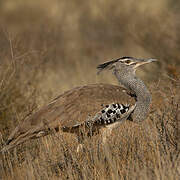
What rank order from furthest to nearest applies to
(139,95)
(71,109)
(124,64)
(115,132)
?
(124,64) < (139,95) < (115,132) < (71,109)

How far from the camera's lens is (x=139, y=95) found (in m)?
4.49

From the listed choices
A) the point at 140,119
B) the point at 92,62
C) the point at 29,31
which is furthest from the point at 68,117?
the point at 92,62

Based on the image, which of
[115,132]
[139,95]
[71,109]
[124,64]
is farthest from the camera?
[124,64]

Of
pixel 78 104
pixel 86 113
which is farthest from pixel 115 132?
pixel 78 104

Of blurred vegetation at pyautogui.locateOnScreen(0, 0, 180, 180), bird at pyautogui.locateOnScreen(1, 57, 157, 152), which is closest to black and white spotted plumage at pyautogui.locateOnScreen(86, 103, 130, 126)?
bird at pyautogui.locateOnScreen(1, 57, 157, 152)

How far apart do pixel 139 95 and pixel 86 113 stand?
0.70m

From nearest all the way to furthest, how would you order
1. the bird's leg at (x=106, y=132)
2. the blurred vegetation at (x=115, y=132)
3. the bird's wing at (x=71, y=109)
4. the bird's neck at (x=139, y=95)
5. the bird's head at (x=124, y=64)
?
the blurred vegetation at (x=115, y=132) → the bird's wing at (x=71, y=109) → the bird's leg at (x=106, y=132) → the bird's neck at (x=139, y=95) → the bird's head at (x=124, y=64)

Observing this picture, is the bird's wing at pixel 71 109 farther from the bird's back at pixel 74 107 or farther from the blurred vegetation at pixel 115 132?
the blurred vegetation at pixel 115 132

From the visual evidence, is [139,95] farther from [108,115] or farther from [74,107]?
[74,107]

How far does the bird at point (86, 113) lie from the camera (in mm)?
3902

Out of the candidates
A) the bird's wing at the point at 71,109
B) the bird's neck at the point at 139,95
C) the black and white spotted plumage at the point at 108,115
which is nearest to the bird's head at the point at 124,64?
the bird's neck at the point at 139,95

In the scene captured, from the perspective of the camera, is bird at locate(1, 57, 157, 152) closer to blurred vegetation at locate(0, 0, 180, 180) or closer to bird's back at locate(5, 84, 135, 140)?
bird's back at locate(5, 84, 135, 140)

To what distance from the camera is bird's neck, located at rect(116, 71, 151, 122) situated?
4383mm

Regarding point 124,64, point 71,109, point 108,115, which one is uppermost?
point 124,64
